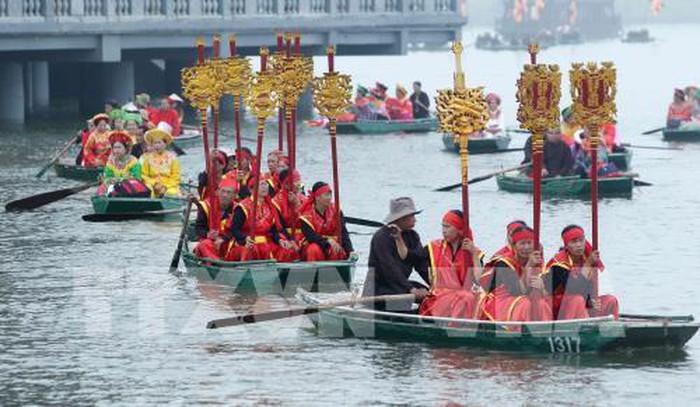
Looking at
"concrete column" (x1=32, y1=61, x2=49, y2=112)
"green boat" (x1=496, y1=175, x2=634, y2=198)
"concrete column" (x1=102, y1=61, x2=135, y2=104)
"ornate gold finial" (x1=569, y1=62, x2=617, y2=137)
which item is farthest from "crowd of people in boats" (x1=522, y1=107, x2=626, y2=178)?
"concrete column" (x1=32, y1=61, x2=49, y2=112)

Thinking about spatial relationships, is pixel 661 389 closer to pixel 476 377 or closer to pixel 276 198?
pixel 476 377

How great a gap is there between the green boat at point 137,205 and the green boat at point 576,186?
8087mm

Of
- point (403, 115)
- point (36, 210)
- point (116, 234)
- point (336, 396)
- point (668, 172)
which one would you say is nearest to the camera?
point (336, 396)

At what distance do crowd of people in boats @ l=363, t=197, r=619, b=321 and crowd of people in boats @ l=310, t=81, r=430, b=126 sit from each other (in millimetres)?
35568

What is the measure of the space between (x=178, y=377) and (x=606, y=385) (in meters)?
4.38

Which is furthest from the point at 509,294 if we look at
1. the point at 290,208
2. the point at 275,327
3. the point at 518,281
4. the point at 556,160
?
the point at 556,160

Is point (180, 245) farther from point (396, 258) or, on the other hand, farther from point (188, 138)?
point (188, 138)

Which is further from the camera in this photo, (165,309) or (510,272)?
(165,309)

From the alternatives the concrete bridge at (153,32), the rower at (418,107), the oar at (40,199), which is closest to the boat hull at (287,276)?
the oar at (40,199)

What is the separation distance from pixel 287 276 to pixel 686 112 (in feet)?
98.7

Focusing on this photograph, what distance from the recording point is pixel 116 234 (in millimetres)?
33219

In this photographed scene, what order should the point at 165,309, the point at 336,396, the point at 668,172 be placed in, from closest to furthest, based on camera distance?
the point at 336,396 < the point at 165,309 < the point at 668,172

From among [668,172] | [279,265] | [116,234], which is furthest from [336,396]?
[668,172]

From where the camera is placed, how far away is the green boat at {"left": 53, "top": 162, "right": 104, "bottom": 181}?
133ft
